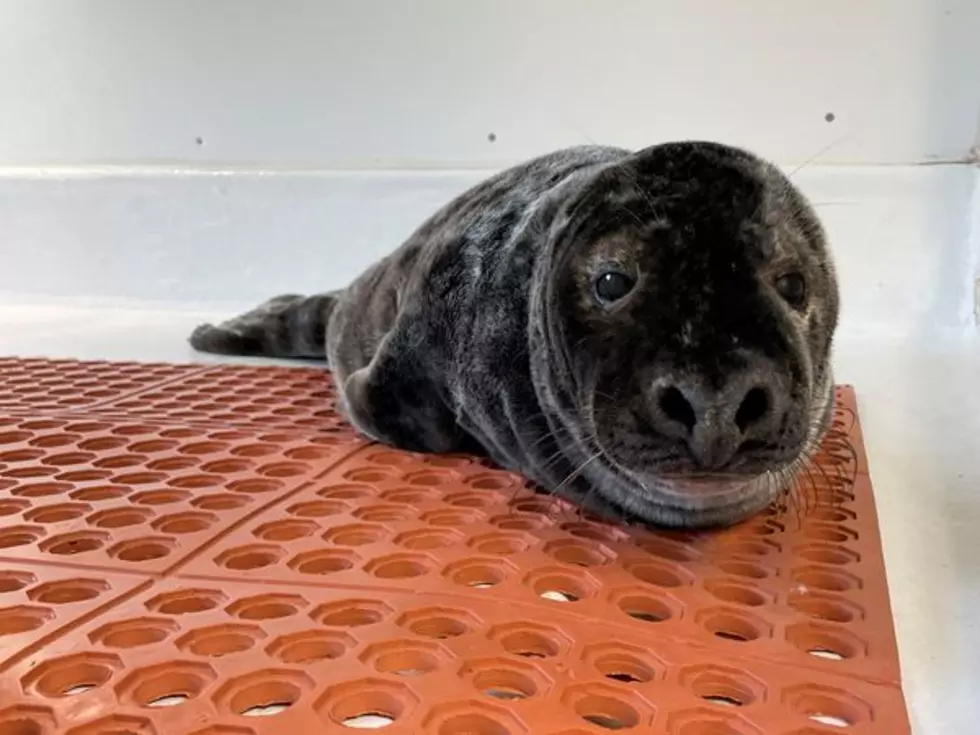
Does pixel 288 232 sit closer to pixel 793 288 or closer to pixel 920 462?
pixel 920 462

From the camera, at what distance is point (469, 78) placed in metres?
2.82

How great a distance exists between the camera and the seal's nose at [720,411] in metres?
0.96

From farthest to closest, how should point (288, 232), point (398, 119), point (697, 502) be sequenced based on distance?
point (288, 232)
point (398, 119)
point (697, 502)

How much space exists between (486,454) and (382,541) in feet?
1.49

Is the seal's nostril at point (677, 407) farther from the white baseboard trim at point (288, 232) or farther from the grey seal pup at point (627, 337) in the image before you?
the white baseboard trim at point (288, 232)

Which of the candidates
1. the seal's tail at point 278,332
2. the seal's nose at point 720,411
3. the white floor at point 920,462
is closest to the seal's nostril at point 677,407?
the seal's nose at point 720,411

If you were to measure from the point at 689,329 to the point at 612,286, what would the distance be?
139 mm

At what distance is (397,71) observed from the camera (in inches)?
114

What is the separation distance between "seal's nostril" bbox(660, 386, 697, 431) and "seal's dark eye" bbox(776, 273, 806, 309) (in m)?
0.19

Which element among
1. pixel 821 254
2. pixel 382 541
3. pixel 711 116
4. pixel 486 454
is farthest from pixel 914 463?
pixel 711 116

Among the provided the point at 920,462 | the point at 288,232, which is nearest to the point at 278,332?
the point at 288,232

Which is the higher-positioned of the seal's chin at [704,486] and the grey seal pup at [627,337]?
the grey seal pup at [627,337]

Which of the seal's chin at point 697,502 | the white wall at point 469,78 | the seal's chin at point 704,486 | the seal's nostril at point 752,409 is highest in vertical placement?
the white wall at point 469,78

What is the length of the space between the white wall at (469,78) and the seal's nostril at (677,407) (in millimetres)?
1782
